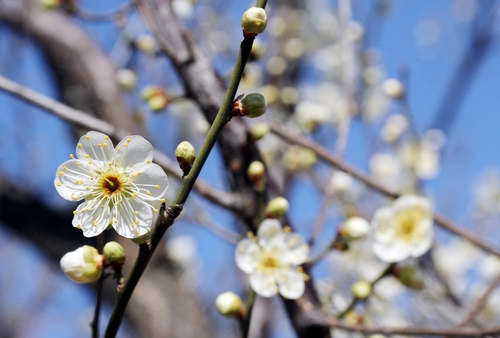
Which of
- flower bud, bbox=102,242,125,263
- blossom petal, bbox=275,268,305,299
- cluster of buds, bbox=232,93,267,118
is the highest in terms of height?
cluster of buds, bbox=232,93,267,118

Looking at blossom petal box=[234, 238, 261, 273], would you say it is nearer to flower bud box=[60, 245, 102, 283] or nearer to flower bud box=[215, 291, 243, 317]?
flower bud box=[215, 291, 243, 317]

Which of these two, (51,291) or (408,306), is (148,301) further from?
(51,291)

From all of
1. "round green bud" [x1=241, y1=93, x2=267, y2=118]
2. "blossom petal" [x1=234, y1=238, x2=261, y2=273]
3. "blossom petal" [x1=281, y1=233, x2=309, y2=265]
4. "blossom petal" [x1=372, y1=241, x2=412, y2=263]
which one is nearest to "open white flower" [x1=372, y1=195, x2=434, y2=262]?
"blossom petal" [x1=372, y1=241, x2=412, y2=263]

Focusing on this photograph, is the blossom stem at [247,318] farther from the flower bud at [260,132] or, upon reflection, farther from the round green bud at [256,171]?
the flower bud at [260,132]

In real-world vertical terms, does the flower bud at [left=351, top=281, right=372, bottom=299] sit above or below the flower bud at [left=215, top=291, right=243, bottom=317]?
above

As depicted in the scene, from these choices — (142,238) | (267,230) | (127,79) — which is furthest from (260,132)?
(127,79)

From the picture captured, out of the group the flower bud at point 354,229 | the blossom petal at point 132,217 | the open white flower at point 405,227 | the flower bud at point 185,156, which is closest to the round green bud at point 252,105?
the flower bud at point 185,156

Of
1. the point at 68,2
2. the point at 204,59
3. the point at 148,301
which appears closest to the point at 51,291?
the point at 148,301
